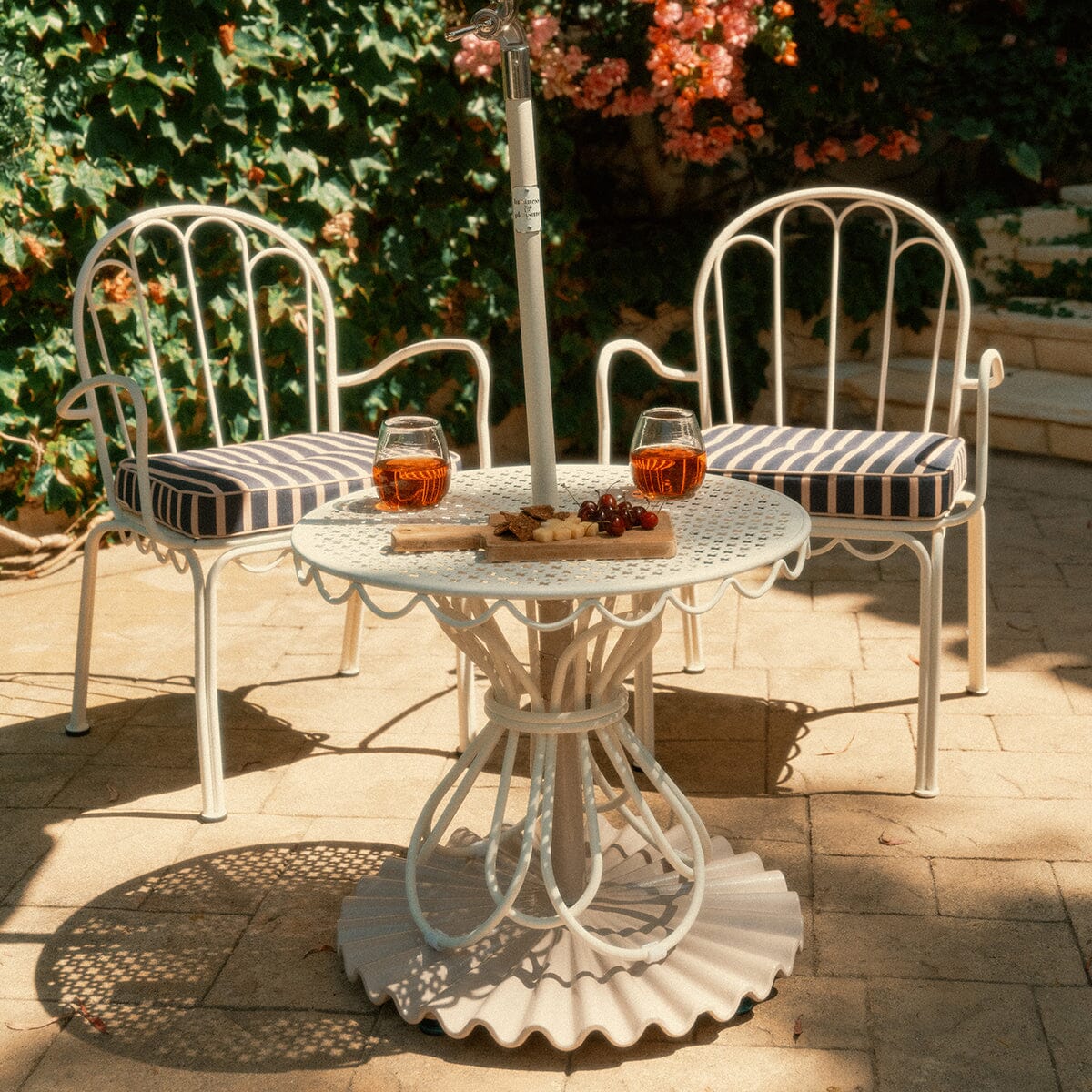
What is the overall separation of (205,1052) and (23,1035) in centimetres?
26

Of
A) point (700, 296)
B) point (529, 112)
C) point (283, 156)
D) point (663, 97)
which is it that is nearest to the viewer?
point (529, 112)

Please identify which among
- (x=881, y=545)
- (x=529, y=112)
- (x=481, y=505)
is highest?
(x=529, y=112)

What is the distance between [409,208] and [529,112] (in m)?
2.59

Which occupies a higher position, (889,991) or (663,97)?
(663,97)

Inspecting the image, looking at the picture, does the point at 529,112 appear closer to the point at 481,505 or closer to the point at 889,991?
the point at 481,505

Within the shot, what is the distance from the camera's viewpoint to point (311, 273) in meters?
3.03

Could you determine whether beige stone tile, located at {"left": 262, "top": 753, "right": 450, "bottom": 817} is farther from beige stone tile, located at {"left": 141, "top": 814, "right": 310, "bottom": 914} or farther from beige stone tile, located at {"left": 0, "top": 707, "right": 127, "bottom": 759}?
beige stone tile, located at {"left": 0, "top": 707, "right": 127, "bottom": 759}

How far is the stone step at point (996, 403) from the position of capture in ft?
15.4

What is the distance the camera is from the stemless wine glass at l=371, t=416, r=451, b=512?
1969 mm

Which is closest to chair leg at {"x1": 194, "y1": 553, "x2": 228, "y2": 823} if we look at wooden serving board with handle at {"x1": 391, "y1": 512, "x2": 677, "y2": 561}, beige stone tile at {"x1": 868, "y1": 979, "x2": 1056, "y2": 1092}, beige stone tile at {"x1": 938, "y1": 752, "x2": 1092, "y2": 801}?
wooden serving board with handle at {"x1": 391, "y1": 512, "x2": 677, "y2": 561}

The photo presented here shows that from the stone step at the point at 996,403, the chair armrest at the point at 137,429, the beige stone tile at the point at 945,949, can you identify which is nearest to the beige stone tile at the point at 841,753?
the beige stone tile at the point at 945,949

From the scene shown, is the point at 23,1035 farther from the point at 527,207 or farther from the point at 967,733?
the point at 967,733

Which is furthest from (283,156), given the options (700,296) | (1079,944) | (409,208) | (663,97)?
(1079,944)

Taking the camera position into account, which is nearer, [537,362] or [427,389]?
[537,362]
